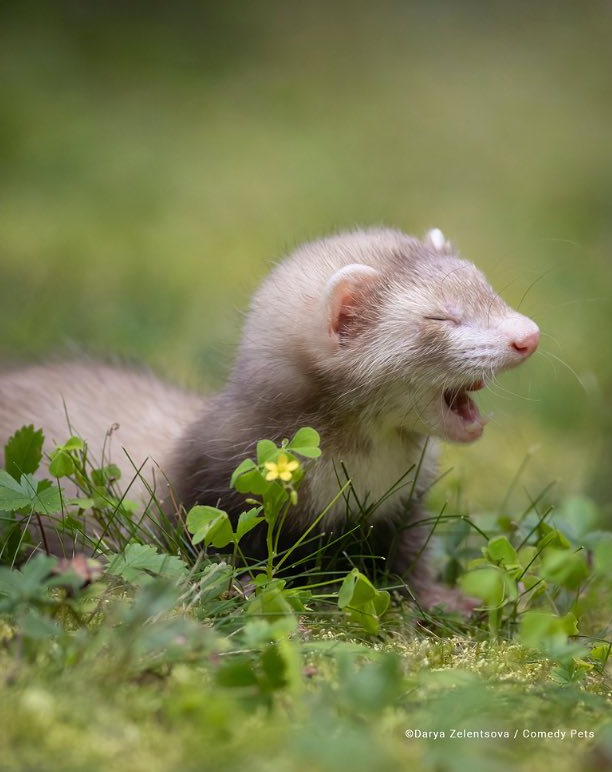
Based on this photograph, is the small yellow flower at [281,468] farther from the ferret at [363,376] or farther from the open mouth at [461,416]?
the open mouth at [461,416]

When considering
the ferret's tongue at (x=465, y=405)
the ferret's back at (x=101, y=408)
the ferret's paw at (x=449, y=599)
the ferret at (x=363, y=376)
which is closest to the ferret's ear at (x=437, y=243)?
the ferret at (x=363, y=376)

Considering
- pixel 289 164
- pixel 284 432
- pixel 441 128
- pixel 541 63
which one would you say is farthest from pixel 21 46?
pixel 284 432

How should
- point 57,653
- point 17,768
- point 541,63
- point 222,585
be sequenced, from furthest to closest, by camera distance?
point 541,63, point 222,585, point 57,653, point 17,768

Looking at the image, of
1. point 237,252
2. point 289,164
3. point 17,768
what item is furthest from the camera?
point 289,164

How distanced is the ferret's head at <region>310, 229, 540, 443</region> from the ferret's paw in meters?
0.51

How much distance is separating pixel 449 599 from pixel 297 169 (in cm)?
593

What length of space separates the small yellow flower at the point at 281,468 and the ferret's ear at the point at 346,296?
0.47 metres

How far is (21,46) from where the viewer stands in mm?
9719

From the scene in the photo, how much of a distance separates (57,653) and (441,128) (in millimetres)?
8767

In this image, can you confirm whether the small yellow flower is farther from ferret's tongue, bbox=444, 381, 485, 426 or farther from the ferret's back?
the ferret's back

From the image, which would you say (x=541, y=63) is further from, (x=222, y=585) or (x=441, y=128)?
(x=222, y=585)

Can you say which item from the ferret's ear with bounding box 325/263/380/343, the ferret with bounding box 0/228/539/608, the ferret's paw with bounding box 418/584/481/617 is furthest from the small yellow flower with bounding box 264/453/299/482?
the ferret's paw with bounding box 418/584/481/617

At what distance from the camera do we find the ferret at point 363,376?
236 cm

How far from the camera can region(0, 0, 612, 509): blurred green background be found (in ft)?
15.0
